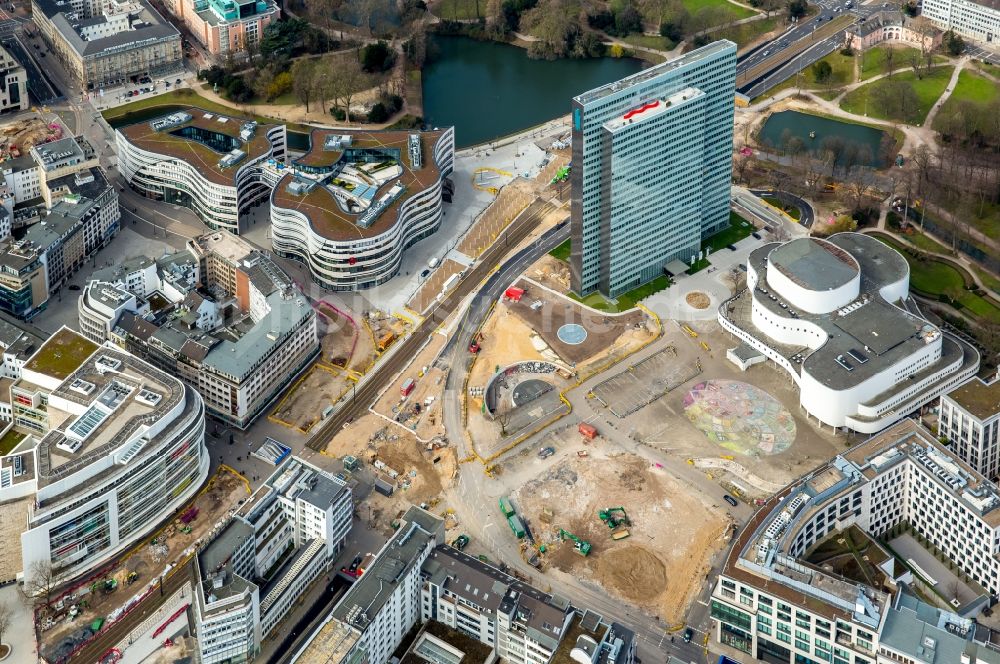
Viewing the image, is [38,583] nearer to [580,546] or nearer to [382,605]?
[382,605]

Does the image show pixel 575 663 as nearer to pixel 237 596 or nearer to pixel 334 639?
pixel 334 639

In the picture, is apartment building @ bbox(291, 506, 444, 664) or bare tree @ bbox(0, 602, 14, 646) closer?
apartment building @ bbox(291, 506, 444, 664)

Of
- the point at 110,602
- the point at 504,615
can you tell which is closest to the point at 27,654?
the point at 110,602

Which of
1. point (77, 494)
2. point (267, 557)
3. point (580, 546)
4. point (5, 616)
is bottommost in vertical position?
point (580, 546)

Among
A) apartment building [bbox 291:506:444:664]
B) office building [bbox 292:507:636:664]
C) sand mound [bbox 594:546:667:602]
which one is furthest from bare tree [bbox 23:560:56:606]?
sand mound [bbox 594:546:667:602]

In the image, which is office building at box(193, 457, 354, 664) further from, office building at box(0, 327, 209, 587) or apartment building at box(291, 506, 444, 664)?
office building at box(0, 327, 209, 587)

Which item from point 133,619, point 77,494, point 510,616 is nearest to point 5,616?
point 133,619

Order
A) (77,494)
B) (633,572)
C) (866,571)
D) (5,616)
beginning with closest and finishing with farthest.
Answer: (5,616), (77,494), (866,571), (633,572)
